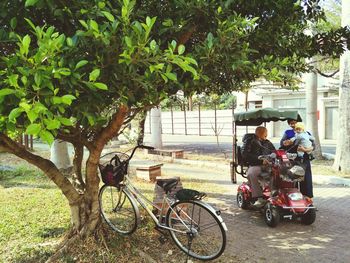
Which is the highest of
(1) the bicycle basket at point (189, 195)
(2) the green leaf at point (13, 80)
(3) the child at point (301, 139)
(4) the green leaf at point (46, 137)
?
(2) the green leaf at point (13, 80)

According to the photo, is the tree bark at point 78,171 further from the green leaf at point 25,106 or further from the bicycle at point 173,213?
the green leaf at point 25,106

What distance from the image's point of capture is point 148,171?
9.34 meters

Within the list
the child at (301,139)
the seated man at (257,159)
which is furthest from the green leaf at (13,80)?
the child at (301,139)

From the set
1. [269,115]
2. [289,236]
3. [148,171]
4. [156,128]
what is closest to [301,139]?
[269,115]

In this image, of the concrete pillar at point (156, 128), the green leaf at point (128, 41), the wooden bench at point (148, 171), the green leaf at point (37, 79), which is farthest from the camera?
the concrete pillar at point (156, 128)

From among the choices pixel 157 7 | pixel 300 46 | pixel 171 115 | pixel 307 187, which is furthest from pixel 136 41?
pixel 171 115

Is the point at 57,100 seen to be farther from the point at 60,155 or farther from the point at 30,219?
the point at 60,155

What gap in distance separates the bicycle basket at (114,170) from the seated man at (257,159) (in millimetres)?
2592

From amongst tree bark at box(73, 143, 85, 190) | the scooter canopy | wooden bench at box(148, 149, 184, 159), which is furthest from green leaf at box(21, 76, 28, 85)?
wooden bench at box(148, 149, 184, 159)

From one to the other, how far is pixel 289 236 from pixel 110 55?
13.9 feet

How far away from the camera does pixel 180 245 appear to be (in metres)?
4.48

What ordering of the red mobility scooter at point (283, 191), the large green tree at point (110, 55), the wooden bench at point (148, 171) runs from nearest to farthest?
the large green tree at point (110, 55), the red mobility scooter at point (283, 191), the wooden bench at point (148, 171)

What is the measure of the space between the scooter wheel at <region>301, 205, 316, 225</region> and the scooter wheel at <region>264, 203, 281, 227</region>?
0.48 meters

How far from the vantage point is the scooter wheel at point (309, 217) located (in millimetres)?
5797
